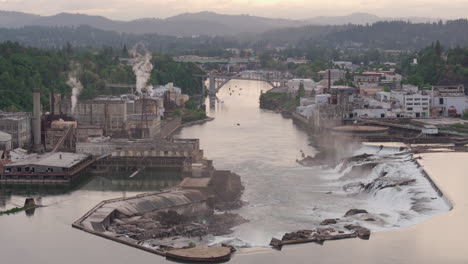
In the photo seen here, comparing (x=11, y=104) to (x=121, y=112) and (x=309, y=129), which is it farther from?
(x=309, y=129)

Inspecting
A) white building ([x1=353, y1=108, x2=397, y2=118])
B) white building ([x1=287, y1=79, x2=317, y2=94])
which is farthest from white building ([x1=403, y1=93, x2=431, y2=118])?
white building ([x1=287, y1=79, x2=317, y2=94])

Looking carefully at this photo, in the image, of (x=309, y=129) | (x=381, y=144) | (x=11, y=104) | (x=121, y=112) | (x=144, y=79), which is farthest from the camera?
(x=144, y=79)

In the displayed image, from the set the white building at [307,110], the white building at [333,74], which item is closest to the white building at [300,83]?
the white building at [333,74]

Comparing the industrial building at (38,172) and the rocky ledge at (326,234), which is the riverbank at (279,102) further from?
the rocky ledge at (326,234)

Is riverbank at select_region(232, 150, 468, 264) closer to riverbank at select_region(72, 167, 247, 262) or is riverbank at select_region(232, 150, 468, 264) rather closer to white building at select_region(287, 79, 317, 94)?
riverbank at select_region(72, 167, 247, 262)

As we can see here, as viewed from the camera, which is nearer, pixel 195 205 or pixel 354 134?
pixel 195 205

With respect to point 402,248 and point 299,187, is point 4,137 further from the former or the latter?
point 402,248

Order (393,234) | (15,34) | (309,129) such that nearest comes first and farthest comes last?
(393,234), (309,129), (15,34)

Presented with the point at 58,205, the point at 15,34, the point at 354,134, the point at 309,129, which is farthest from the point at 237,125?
the point at 15,34
